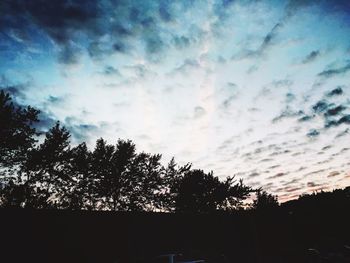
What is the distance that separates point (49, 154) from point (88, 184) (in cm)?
618

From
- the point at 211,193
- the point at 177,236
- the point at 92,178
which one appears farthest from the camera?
the point at 211,193

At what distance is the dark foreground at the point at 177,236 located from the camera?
15352mm

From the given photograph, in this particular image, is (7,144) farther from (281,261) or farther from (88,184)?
(281,261)

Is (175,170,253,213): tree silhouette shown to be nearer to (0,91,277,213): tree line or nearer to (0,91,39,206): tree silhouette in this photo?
(0,91,277,213): tree line

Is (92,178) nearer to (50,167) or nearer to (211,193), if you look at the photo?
(50,167)

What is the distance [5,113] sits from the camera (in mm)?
27453

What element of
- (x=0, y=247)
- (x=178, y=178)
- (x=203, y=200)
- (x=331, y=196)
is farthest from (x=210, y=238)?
(x=203, y=200)

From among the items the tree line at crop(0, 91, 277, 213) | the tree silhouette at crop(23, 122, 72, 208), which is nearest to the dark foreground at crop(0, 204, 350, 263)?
the tree line at crop(0, 91, 277, 213)

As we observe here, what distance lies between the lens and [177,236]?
20.1 m

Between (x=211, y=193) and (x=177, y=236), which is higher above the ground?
(x=211, y=193)

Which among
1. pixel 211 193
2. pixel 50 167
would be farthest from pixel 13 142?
pixel 211 193

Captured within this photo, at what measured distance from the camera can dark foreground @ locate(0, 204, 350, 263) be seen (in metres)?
15.4

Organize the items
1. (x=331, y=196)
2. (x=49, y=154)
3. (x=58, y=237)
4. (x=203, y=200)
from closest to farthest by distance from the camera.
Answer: (x=58, y=237) → (x=331, y=196) → (x=49, y=154) → (x=203, y=200)

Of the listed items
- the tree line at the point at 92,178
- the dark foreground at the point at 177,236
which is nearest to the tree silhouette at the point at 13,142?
the tree line at the point at 92,178
